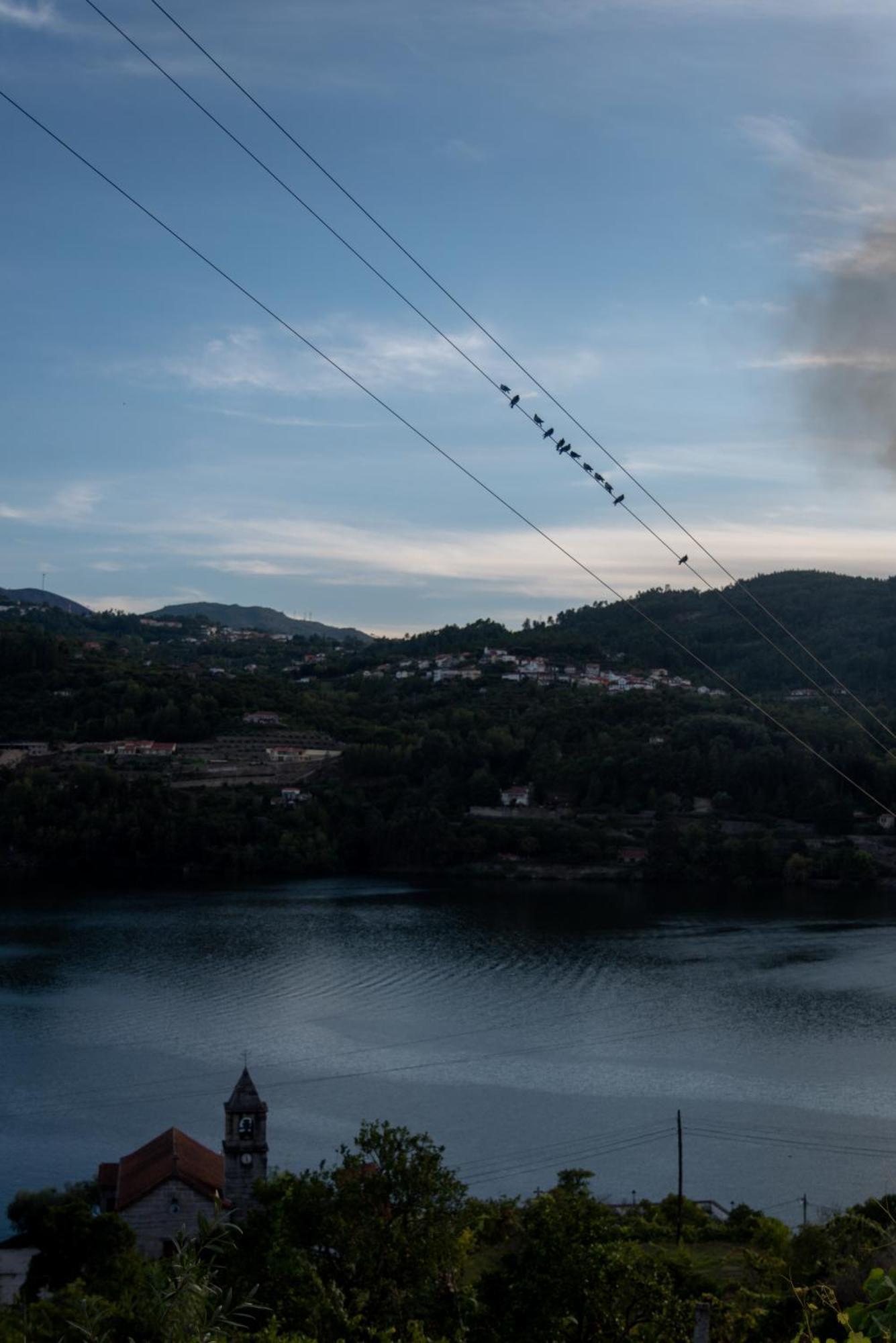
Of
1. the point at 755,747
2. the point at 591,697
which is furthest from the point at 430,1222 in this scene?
the point at 591,697

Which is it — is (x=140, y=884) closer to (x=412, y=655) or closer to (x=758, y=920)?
(x=758, y=920)

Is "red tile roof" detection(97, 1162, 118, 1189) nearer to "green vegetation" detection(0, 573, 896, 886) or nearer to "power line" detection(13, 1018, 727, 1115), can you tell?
"power line" detection(13, 1018, 727, 1115)

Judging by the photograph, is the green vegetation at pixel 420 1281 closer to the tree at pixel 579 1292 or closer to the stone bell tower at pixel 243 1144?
the tree at pixel 579 1292

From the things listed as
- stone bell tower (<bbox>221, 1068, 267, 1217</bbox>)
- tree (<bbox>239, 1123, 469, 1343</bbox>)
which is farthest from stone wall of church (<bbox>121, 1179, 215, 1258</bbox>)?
tree (<bbox>239, 1123, 469, 1343</bbox>)

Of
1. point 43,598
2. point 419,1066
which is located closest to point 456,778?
point 419,1066

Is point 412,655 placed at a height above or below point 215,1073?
above

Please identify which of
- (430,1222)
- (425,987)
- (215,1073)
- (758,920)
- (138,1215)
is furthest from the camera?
(758,920)

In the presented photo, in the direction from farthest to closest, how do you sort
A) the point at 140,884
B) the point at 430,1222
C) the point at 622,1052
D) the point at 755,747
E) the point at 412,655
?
the point at 412,655, the point at 755,747, the point at 140,884, the point at 622,1052, the point at 430,1222
